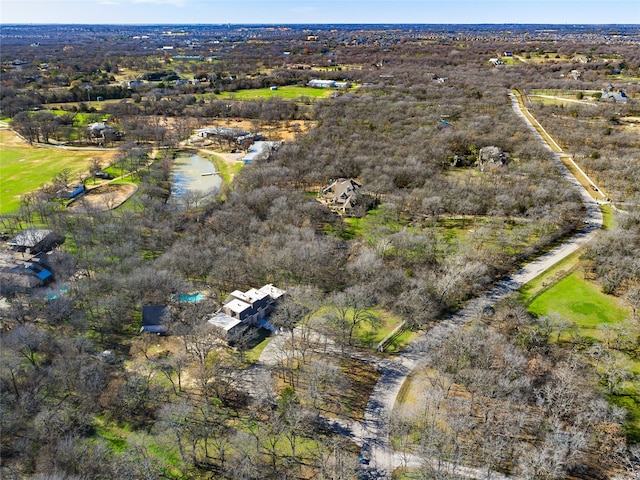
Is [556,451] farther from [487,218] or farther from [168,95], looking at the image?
[168,95]

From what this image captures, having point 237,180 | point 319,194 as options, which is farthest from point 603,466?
point 237,180

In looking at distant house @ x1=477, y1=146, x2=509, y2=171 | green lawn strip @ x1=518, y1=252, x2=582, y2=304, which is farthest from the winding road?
distant house @ x1=477, y1=146, x2=509, y2=171

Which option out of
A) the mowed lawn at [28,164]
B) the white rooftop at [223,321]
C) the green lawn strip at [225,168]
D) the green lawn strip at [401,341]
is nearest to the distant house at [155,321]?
Answer: the white rooftop at [223,321]

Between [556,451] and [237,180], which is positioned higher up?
[237,180]

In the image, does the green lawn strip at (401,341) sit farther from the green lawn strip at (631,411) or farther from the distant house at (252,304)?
the green lawn strip at (631,411)

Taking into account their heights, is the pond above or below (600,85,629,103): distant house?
below

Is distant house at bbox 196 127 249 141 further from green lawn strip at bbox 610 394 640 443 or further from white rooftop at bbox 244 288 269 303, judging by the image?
green lawn strip at bbox 610 394 640 443
